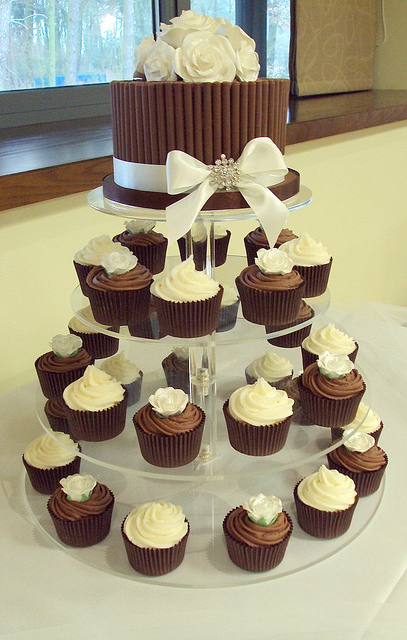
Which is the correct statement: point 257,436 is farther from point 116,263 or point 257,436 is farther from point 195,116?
point 195,116

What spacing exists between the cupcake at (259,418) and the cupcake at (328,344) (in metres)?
0.23

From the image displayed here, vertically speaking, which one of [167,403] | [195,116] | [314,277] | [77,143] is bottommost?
[167,403]

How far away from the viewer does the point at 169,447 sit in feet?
3.30

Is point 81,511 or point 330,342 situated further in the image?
point 330,342

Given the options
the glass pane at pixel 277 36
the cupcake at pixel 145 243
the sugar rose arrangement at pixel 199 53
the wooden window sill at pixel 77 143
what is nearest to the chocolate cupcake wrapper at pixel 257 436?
the cupcake at pixel 145 243

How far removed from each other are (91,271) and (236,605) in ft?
1.80

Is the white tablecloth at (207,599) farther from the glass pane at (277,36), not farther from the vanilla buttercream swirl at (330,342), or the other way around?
the glass pane at (277,36)

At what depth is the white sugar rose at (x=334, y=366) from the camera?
112cm

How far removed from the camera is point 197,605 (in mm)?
917

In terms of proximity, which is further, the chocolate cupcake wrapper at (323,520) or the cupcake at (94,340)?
the cupcake at (94,340)

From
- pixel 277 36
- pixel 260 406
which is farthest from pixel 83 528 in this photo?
pixel 277 36

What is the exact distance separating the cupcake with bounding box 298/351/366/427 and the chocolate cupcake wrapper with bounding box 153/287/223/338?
0.23 metres

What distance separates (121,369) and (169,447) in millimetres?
333

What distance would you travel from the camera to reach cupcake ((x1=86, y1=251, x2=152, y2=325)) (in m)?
1.01
